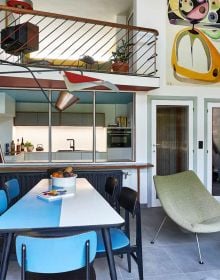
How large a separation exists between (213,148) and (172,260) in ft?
10.3

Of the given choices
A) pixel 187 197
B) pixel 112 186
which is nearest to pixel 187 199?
pixel 187 197

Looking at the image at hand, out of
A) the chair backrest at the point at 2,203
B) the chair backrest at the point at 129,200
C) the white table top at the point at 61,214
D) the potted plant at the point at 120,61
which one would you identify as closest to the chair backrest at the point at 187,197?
the chair backrest at the point at 129,200

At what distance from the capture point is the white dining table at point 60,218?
1799mm

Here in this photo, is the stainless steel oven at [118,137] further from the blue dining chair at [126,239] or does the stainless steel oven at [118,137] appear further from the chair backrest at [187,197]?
the blue dining chair at [126,239]

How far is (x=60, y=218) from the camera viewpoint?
6.45 feet

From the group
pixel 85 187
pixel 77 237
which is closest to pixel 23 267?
pixel 77 237

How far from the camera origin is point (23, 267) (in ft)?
5.02

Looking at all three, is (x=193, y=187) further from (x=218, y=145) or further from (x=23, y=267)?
(x=23, y=267)

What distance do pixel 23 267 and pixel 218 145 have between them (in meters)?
4.90

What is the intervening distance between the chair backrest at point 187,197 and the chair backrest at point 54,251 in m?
1.92

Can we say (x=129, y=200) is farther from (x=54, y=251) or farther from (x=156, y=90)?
(x=156, y=90)

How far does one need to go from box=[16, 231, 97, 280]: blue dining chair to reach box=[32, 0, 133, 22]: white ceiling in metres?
5.69

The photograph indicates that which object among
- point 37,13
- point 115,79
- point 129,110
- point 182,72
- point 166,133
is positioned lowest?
point 166,133

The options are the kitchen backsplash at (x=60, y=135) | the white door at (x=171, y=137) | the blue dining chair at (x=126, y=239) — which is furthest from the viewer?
the kitchen backsplash at (x=60, y=135)
